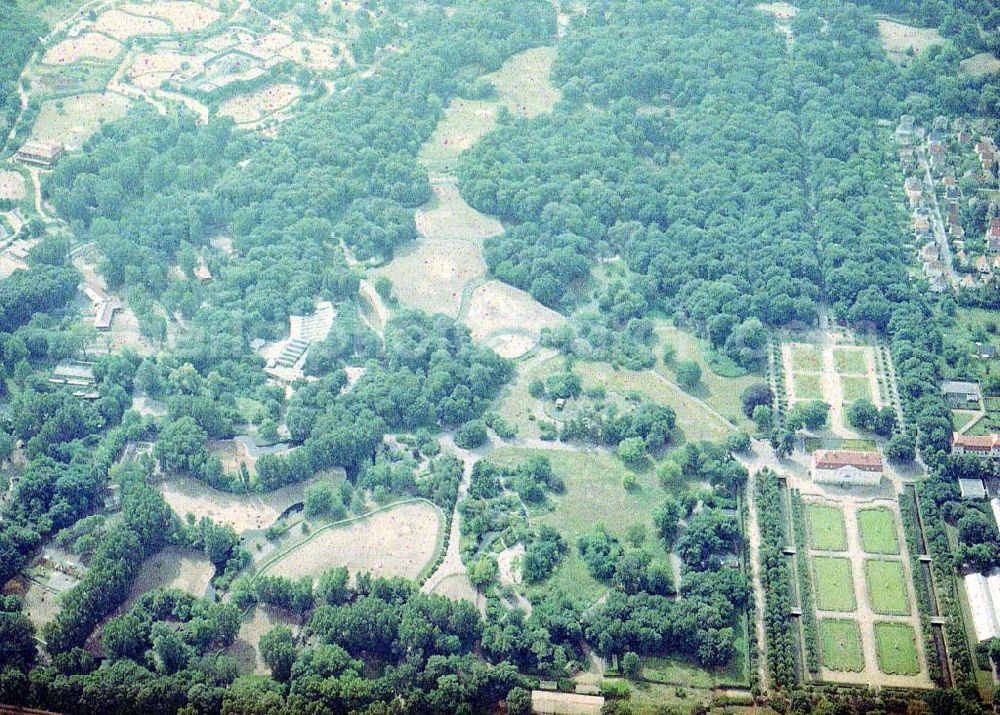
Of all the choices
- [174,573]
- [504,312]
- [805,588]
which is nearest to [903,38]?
[504,312]

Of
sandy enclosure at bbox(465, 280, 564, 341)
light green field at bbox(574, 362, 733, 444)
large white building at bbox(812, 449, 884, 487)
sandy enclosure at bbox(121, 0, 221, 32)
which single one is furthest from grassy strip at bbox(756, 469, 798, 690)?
sandy enclosure at bbox(121, 0, 221, 32)

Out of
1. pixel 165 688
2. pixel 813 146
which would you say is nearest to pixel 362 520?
pixel 165 688

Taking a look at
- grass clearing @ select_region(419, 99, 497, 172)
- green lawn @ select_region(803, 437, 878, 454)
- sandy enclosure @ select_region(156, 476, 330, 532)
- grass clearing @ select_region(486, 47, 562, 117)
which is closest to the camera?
sandy enclosure @ select_region(156, 476, 330, 532)

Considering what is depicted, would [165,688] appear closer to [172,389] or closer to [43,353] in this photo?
[172,389]

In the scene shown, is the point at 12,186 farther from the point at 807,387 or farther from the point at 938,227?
the point at 938,227

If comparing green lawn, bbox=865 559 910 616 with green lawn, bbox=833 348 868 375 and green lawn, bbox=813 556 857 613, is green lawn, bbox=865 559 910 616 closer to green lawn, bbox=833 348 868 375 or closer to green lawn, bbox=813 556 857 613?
green lawn, bbox=813 556 857 613

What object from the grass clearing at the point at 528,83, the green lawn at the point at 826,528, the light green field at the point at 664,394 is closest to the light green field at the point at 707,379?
the light green field at the point at 664,394
